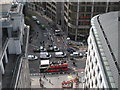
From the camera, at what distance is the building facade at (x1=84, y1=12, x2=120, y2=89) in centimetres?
2855

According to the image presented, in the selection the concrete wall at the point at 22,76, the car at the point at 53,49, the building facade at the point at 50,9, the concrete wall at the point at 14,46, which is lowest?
the concrete wall at the point at 22,76

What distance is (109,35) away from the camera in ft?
123

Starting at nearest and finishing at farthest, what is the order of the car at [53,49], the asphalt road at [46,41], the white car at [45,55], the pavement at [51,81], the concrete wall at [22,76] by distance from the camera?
the concrete wall at [22,76] → the pavement at [51,81] → the asphalt road at [46,41] → the white car at [45,55] → the car at [53,49]

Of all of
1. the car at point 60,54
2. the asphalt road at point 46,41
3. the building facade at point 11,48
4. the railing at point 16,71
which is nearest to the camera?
the railing at point 16,71

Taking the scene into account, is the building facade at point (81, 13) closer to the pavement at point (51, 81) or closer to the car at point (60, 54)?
the car at point (60, 54)

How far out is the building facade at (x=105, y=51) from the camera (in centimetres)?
2855

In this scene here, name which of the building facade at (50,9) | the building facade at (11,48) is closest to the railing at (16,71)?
the building facade at (11,48)

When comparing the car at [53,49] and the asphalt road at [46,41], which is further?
the car at [53,49]

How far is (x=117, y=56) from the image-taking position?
3139cm

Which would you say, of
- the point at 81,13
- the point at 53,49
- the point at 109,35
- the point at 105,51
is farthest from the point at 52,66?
the point at 105,51

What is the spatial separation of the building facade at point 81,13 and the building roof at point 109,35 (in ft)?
154

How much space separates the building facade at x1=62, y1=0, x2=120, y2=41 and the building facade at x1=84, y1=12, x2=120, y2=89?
154 ft

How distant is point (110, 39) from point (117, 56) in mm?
5613

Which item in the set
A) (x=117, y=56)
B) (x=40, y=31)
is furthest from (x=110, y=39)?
(x=40, y=31)
